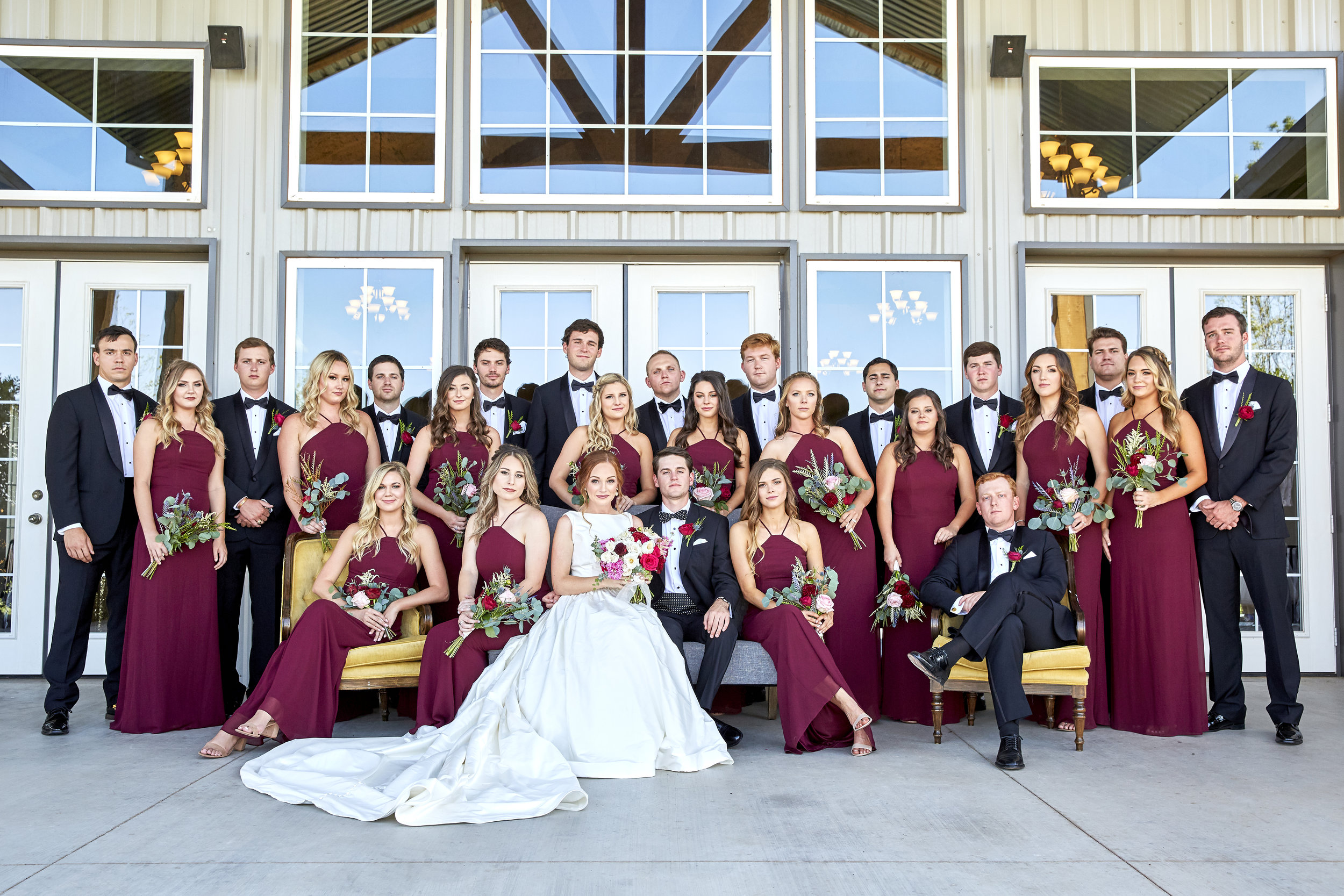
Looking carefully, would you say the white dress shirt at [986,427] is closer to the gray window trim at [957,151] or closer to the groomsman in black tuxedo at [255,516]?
the gray window trim at [957,151]

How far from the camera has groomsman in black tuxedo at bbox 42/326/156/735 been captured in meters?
5.01

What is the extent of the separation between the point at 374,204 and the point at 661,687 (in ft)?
12.4

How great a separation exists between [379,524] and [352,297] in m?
1.99

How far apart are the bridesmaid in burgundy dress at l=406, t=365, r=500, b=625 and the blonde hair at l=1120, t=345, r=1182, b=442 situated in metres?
3.39

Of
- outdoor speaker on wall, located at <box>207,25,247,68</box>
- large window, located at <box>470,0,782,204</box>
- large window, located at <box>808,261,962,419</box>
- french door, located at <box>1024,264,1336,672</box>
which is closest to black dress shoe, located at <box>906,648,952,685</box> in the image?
large window, located at <box>808,261,962,419</box>

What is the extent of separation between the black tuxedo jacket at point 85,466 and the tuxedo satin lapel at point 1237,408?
5.61m

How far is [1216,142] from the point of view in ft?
21.7

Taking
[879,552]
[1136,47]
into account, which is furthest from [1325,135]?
[879,552]

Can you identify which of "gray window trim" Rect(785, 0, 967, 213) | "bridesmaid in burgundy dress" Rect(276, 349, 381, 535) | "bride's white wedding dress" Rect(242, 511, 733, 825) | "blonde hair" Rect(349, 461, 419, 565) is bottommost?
"bride's white wedding dress" Rect(242, 511, 733, 825)

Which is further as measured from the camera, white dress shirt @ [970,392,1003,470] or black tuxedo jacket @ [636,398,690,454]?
black tuxedo jacket @ [636,398,690,454]

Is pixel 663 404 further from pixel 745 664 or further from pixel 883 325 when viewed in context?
pixel 745 664

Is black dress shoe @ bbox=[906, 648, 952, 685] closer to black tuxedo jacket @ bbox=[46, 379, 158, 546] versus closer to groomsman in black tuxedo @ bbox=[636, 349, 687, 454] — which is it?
groomsman in black tuxedo @ bbox=[636, 349, 687, 454]

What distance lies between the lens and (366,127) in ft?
21.2

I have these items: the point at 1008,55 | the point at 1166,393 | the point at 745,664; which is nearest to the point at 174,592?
the point at 745,664
